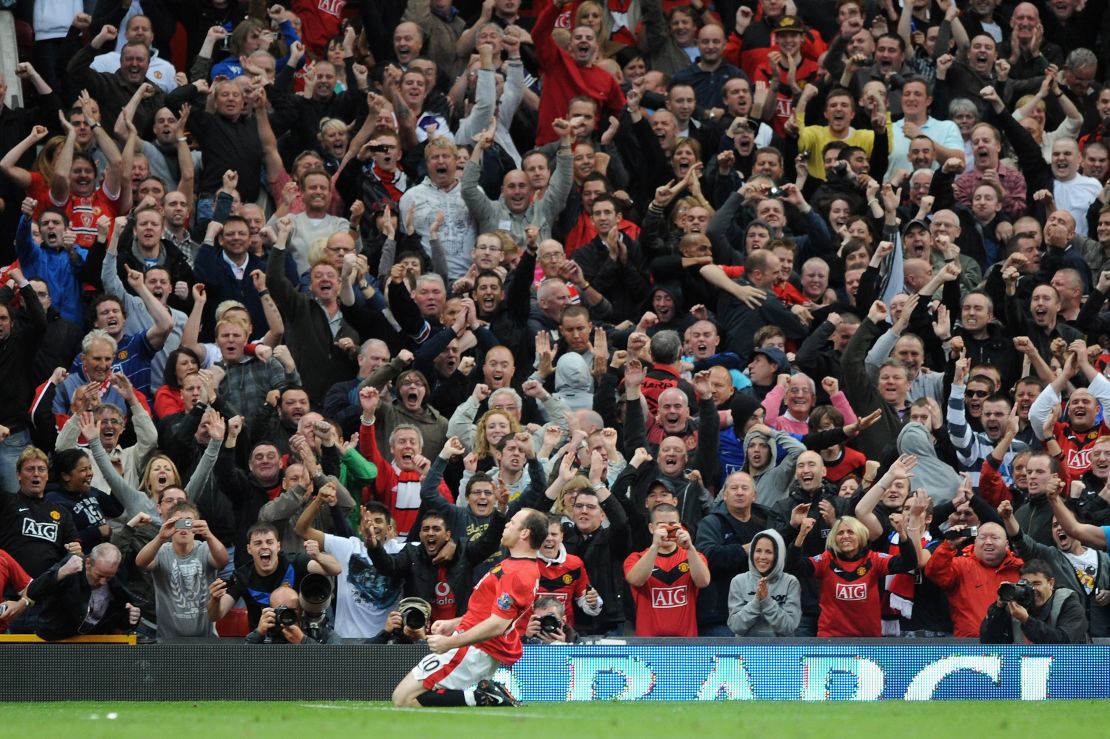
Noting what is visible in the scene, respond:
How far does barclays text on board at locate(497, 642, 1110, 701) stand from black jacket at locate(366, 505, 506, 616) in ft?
2.70

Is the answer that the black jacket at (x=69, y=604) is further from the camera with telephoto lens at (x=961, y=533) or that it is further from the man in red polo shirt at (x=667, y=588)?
the camera with telephoto lens at (x=961, y=533)

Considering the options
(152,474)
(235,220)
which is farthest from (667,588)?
(235,220)

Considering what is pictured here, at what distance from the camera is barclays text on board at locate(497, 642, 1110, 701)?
14508 millimetres

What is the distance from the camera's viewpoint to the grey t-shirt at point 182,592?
1482 centimetres

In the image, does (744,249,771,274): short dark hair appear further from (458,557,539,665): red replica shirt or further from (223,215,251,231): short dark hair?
(458,557,539,665): red replica shirt

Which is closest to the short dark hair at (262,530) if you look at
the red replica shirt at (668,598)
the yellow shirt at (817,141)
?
the red replica shirt at (668,598)

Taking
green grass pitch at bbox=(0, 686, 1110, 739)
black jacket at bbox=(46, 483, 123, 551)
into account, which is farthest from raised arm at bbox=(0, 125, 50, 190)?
green grass pitch at bbox=(0, 686, 1110, 739)

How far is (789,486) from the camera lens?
1600 centimetres

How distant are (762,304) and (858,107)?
3.53 m

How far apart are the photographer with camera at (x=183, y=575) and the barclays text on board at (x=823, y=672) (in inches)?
91.2

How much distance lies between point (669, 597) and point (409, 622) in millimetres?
2023

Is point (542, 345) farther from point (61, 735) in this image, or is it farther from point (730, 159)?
point (61, 735)

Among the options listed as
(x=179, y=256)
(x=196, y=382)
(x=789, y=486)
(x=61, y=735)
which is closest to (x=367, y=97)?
(x=179, y=256)

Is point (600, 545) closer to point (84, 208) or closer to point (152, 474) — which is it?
point (152, 474)
